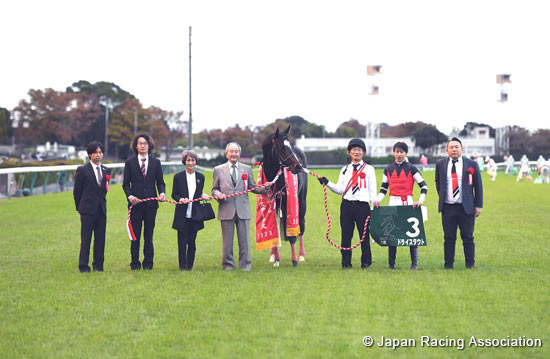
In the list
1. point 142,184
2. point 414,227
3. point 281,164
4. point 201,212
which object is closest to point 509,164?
point 414,227

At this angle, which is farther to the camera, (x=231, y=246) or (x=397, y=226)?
(x=231, y=246)

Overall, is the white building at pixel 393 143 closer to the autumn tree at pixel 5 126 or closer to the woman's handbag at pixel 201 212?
the autumn tree at pixel 5 126

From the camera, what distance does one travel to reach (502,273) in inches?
309

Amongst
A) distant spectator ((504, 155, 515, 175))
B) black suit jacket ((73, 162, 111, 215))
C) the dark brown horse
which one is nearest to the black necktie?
the dark brown horse

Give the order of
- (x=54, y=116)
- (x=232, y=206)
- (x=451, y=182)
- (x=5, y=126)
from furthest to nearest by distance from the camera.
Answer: (x=5, y=126) < (x=54, y=116) < (x=232, y=206) < (x=451, y=182)

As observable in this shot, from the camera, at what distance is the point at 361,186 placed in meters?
8.07

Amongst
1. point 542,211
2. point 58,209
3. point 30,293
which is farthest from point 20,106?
point 30,293

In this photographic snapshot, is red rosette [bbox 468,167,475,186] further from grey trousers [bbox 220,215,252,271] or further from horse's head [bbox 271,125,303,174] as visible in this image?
grey trousers [bbox 220,215,252,271]

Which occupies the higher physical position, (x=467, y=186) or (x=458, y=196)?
(x=467, y=186)

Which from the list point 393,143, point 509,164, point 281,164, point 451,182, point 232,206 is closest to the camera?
point 281,164

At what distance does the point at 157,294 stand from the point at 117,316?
0.92 m

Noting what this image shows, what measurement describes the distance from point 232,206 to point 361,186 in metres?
1.73

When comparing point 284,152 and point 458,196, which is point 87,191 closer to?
point 284,152

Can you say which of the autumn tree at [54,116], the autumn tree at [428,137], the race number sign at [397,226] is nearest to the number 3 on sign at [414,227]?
the race number sign at [397,226]
